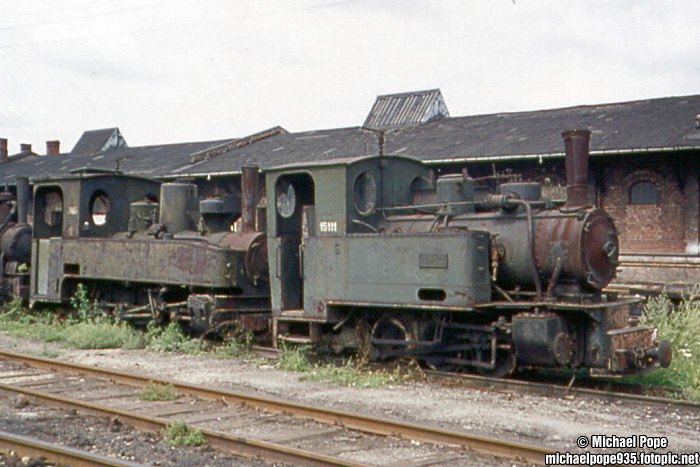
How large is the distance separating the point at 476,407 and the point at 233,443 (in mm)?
2649

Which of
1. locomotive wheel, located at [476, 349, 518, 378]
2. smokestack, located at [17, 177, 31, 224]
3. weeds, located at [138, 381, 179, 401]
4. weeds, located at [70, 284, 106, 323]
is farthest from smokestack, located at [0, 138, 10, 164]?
locomotive wheel, located at [476, 349, 518, 378]

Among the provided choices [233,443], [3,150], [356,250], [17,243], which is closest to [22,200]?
[17,243]

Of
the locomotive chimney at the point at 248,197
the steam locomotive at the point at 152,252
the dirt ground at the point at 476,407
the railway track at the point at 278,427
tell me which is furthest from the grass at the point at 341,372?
the locomotive chimney at the point at 248,197

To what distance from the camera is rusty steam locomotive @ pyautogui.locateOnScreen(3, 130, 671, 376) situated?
833cm

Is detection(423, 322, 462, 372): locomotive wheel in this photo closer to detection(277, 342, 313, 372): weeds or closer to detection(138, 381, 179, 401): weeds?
detection(277, 342, 313, 372): weeds

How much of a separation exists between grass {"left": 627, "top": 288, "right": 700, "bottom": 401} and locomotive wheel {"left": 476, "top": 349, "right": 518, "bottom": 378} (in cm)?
143

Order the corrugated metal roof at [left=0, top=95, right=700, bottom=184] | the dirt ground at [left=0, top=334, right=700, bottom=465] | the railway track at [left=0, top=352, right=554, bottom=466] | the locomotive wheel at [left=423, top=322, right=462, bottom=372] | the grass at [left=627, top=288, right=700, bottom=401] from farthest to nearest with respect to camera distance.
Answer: the corrugated metal roof at [left=0, top=95, right=700, bottom=184] → the locomotive wheel at [left=423, top=322, right=462, bottom=372] → the grass at [left=627, top=288, right=700, bottom=401] → the dirt ground at [left=0, top=334, right=700, bottom=465] → the railway track at [left=0, top=352, right=554, bottom=466]

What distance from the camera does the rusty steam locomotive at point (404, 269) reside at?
833 centimetres

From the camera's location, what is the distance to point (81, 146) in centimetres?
5075

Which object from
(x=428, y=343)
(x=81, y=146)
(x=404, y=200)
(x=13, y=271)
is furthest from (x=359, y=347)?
(x=81, y=146)

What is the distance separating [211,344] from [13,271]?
234 inches

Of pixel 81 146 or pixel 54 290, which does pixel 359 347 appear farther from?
pixel 81 146

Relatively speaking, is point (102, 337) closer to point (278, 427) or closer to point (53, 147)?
point (278, 427)

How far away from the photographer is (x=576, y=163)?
838cm
